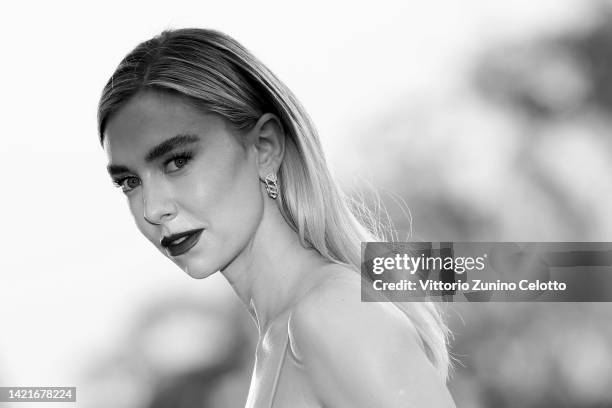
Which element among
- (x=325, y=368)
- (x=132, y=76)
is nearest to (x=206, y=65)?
(x=132, y=76)

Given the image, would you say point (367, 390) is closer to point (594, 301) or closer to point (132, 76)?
point (132, 76)

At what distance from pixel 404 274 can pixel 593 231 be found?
15.6ft

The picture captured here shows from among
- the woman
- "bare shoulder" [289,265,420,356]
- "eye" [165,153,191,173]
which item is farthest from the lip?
"bare shoulder" [289,265,420,356]

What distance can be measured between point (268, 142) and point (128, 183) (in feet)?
0.91

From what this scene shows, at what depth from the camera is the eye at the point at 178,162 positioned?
194 centimetres

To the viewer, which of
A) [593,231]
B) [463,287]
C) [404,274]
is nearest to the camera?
[404,274]

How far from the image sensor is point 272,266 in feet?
6.65

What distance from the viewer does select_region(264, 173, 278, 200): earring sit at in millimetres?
2020

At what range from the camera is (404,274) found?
2.19 m

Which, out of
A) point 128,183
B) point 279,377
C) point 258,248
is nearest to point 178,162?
point 128,183

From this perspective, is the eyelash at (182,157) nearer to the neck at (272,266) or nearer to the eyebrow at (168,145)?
the eyebrow at (168,145)

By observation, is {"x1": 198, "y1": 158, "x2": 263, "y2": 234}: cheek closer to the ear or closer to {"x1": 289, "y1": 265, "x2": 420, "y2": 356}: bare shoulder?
the ear

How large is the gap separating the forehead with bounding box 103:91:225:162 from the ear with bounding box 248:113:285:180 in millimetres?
79

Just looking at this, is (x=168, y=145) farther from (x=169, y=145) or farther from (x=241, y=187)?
(x=241, y=187)
